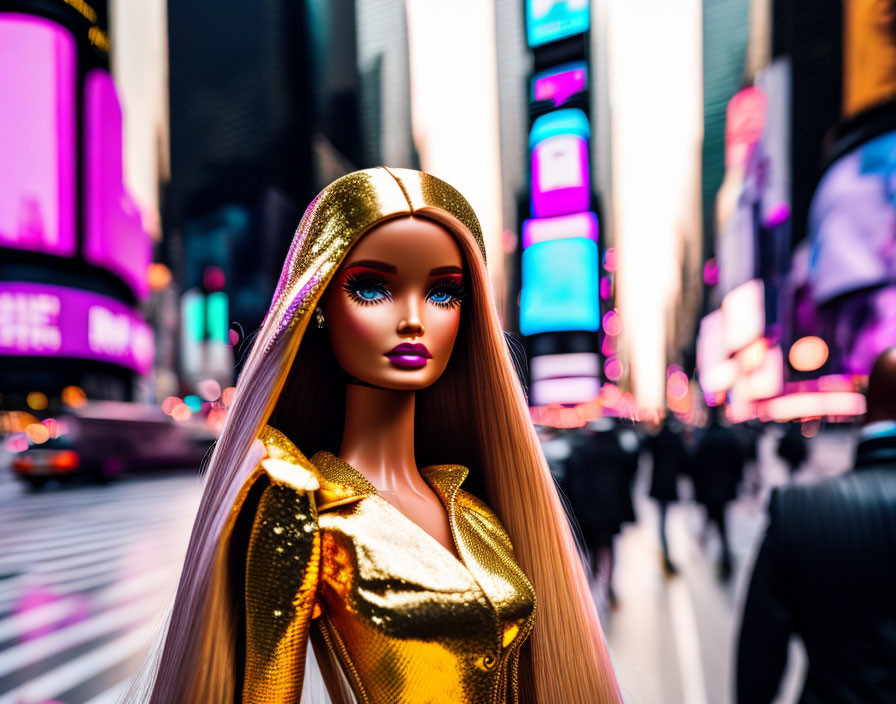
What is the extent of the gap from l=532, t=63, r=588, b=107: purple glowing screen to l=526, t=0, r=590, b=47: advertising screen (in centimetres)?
12

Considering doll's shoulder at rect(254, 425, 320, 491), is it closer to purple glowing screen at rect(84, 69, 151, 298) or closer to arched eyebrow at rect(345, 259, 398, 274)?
arched eyebrow at rect(345, 259, 398, 274)

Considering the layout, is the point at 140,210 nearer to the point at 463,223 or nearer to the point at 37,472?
the point at 37,472

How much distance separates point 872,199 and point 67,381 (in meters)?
28.5

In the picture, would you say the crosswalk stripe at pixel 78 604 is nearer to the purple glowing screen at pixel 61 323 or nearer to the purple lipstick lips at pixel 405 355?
the purple lipstick lips at pixel 405 355

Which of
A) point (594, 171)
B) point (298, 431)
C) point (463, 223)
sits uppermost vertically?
point (594, 171)

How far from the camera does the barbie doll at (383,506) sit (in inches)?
36.4

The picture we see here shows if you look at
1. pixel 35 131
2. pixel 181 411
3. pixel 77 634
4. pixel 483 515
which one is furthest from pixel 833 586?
pixel 181 411

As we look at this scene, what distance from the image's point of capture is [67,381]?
1588 cm

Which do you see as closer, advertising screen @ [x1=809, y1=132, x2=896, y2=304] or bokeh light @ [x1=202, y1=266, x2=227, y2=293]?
advertising screen @ [x1=809, y1=132, x2=896, y2=304]

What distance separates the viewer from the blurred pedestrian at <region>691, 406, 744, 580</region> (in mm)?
5801

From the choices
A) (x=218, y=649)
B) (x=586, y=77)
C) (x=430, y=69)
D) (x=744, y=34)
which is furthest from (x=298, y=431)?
(x=744, y=34)

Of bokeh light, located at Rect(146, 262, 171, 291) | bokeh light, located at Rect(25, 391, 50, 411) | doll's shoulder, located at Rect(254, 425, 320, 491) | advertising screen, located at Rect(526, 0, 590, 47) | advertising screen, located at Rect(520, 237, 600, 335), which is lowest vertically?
bokeh light, located at Rect(25, 391, 50, 411)

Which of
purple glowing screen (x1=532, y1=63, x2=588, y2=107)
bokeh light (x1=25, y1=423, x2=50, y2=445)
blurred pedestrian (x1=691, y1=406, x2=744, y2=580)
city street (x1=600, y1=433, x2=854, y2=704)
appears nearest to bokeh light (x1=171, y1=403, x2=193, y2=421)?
bokeh light (x1=25, y1=423, x2=50, y2=445)

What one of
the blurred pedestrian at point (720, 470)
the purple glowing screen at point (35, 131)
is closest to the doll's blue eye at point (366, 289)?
the blurred pedestrian at point (720, 470)
